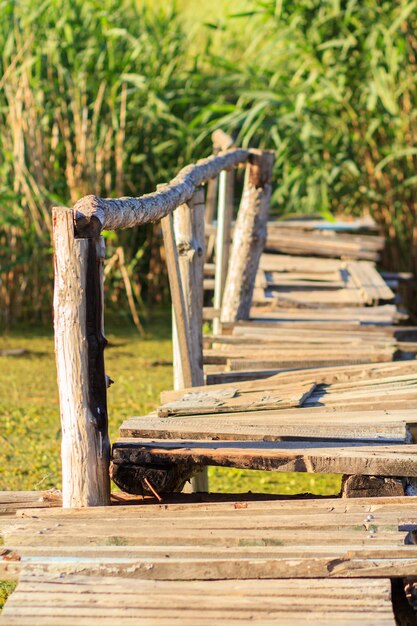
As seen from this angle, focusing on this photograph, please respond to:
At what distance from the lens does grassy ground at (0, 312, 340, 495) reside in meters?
4.59

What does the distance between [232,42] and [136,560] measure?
21.5 ft

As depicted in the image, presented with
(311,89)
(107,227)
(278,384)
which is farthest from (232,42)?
(107,227)

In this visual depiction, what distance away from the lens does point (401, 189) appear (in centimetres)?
722

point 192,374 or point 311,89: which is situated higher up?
point 311,89

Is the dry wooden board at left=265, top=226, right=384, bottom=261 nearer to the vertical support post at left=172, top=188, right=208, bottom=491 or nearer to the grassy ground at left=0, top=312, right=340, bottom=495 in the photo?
the grassy ground at left=0, top=312, right=340, bottom=495

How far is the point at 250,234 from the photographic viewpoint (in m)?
5.18

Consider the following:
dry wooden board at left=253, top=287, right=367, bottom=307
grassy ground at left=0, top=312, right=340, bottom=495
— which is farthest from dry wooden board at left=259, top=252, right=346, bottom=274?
grassy ground at left=0, top=312, right=340, bottom=495

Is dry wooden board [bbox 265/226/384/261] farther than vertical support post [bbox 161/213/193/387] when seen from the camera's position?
Yes

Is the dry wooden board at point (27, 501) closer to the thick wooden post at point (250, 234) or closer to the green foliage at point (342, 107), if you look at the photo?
the thick wooden post at point (250, 234)

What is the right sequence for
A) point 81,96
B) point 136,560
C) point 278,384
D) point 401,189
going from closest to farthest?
point 136,560 → point 278,384 → point 81,96 → point 401,189

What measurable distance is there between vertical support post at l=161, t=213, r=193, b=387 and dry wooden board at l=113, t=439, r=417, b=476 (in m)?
0.94

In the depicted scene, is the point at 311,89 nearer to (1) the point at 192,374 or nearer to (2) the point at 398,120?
(2) the point at 398,120

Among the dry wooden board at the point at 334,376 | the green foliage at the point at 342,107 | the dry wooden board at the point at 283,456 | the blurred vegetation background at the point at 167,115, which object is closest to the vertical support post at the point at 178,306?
the dry wooden board at the point at 334,376

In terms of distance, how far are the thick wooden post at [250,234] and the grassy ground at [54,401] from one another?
817 millimetres
